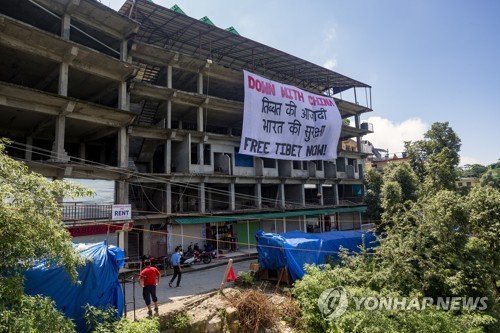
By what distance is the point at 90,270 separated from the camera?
894cm

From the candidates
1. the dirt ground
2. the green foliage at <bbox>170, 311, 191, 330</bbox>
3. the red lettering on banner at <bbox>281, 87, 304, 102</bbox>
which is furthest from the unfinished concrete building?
the green foliage at <bbox>170, 311, 191, 330</bbox>

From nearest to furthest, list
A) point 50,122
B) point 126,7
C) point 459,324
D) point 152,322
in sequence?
point 152,322, point 459,324, point 50,122, point 126,7

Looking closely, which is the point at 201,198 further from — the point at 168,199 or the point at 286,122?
the point at 286,122

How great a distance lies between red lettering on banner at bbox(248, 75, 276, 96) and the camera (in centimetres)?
2553

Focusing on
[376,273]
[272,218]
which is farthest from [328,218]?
[376,273]

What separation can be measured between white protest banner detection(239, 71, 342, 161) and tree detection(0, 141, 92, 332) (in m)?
18.8

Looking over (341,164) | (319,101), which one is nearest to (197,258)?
(319,101)

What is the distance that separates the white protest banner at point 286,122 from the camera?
25312 millimetres

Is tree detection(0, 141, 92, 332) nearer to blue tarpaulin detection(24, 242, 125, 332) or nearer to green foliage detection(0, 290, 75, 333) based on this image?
green foliage detection(0, 290, 75, 333)

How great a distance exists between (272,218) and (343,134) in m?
17.4

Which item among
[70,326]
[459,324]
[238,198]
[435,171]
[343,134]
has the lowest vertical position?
[459,324]

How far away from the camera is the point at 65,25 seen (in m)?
17.5

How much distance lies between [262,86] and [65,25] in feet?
48.1

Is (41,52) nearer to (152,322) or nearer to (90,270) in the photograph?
(90,270)
